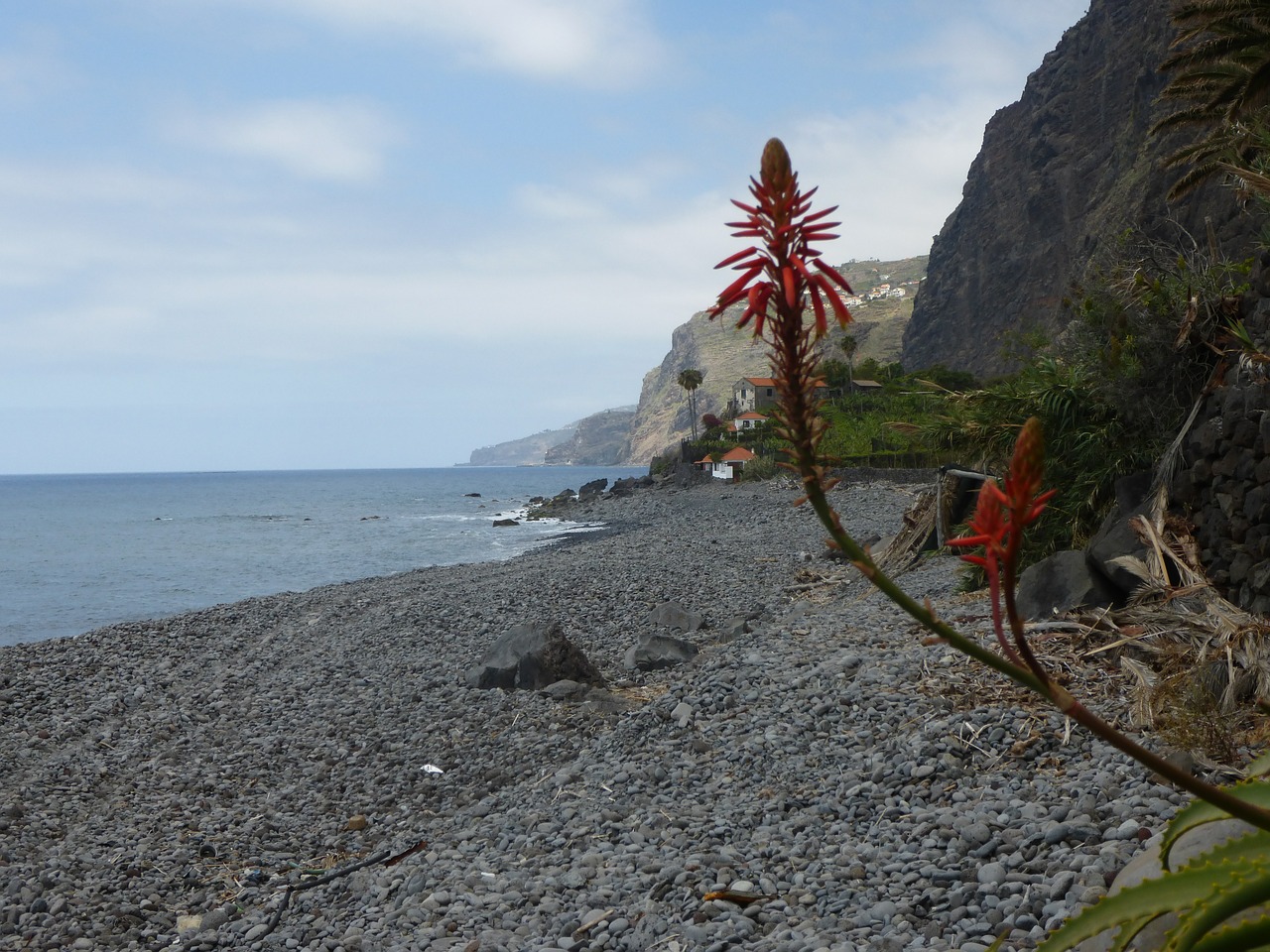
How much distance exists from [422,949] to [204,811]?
5.11m

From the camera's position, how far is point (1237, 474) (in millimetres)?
7797

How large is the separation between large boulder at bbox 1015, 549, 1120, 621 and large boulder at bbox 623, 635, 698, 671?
5.25 metres

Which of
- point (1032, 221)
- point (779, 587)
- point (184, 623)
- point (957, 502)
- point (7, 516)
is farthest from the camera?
point (1032, 221)

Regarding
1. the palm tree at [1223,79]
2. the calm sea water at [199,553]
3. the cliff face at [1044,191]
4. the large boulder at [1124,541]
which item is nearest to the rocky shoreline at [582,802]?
the large boulder at [1124,541]

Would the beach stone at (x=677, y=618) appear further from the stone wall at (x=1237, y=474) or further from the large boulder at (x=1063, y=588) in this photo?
the stone wall at (x=1237, y=474)

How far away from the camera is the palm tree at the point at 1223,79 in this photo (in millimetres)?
9258

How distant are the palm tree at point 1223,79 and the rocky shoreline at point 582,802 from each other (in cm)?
525

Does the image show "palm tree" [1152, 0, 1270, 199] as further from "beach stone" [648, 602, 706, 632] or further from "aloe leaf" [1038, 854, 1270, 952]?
"beach stone" [648, 602, 706, 632]

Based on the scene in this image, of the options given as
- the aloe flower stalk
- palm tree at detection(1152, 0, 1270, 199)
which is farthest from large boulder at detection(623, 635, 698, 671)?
the aloe flower stalk

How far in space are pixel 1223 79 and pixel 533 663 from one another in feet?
34.9

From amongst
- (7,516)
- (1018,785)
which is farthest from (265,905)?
(7,516)

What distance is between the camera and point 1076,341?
11055 millimetres

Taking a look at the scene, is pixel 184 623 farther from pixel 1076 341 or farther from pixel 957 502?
pixel 1076 341

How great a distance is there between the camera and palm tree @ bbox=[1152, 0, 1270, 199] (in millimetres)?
9258
